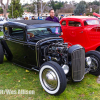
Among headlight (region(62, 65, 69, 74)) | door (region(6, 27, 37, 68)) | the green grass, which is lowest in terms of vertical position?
the green grass

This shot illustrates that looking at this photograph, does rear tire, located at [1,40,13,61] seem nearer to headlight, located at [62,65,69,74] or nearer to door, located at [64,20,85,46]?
headlight, located at [62,65,69,74]

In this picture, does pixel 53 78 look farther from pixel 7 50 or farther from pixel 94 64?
pixel 7 50

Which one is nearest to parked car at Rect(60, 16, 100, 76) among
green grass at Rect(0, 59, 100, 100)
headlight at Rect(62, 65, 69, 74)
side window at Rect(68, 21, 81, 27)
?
side window at Rect(68, 21, 81, 27)

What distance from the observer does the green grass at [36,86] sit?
115 inches

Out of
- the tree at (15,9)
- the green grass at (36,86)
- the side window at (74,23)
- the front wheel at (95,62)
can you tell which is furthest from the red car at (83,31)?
the tree at (15,9)

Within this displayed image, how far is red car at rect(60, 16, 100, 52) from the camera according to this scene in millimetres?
5422

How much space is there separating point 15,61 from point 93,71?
2530 mm

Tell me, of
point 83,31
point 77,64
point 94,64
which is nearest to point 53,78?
point 77,64

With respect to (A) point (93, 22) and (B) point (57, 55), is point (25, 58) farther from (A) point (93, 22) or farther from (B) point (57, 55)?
(A) point (93, 22)

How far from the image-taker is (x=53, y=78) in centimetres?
288

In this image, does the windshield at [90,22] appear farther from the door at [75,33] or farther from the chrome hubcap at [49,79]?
the chrome hubcap at [49,79]

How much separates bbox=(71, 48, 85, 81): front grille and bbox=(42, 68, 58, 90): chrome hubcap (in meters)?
0.50

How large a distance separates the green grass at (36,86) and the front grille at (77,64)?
34 centimetres

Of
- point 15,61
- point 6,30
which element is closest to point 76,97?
point 15,61
